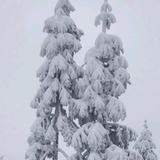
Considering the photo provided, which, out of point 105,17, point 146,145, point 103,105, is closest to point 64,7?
point 105,17

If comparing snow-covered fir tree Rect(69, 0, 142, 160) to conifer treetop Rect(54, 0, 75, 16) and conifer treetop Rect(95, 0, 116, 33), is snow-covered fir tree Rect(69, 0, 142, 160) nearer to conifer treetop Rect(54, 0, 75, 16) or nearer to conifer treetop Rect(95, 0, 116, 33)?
conifer treetop Rect(95, 0, 116, 33)

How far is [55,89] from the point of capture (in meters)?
32.8

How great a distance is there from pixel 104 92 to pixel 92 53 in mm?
2384

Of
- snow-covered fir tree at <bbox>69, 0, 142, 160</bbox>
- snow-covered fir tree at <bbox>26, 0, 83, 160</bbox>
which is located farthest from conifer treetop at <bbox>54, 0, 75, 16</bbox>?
snow-covered fir tree at <bbox>69, 0, 142, 160</bbox>

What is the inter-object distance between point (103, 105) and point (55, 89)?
126 inches

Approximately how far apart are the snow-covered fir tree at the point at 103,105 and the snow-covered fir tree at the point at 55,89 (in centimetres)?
80

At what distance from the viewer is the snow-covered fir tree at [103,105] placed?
103ft

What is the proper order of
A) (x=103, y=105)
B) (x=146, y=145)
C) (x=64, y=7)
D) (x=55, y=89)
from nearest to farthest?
1. (x=103, y=105)
2. (x=55, y=89)
3. (x=64, y=7)
4. (x=146, y=145)

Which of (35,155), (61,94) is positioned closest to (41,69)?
(61,94)

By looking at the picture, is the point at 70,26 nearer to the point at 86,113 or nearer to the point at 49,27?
the point at 49,27

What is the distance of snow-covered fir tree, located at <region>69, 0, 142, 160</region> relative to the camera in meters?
31.5

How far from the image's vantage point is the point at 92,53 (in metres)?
32.6

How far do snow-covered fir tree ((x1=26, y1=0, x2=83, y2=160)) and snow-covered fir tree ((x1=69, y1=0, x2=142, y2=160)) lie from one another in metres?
0.80

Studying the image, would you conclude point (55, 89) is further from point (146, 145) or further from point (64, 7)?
point (146, 145)
